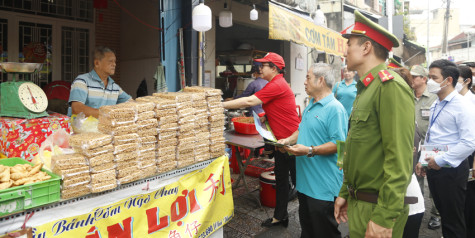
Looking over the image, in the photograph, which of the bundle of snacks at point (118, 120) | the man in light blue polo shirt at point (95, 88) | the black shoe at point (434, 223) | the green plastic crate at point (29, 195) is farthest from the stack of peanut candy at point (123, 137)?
the black shoe at point (434, 223)

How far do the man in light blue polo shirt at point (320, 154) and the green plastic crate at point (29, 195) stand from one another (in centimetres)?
198

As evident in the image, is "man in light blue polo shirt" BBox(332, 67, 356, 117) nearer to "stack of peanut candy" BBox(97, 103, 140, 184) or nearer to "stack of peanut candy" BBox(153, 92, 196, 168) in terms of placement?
"stack of peanut candy" BBox(153, 92, 196, 168)

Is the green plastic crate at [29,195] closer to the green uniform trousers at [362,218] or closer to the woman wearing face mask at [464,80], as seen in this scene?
the green uniform trousers at [362,218]

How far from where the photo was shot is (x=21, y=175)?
203 centimetres

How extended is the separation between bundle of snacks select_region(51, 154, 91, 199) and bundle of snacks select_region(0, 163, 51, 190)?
9 centimetres

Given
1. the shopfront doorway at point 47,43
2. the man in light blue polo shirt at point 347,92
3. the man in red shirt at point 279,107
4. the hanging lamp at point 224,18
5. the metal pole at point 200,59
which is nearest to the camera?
the man in red shirt at point 279,107

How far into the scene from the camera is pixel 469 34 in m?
45.2

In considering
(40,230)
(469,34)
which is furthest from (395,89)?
(469,34)

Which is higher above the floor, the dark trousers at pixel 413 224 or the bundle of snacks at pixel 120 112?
the bundle of snacks at pixel 120 112

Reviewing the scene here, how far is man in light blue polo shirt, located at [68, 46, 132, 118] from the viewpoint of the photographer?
12.0ft

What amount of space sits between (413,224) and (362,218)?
0.65 metres

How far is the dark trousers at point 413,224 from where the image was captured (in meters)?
2.38

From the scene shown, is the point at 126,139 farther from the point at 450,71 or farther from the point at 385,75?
the point at 450,71

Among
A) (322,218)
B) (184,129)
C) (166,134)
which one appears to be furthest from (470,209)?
(166,134)
